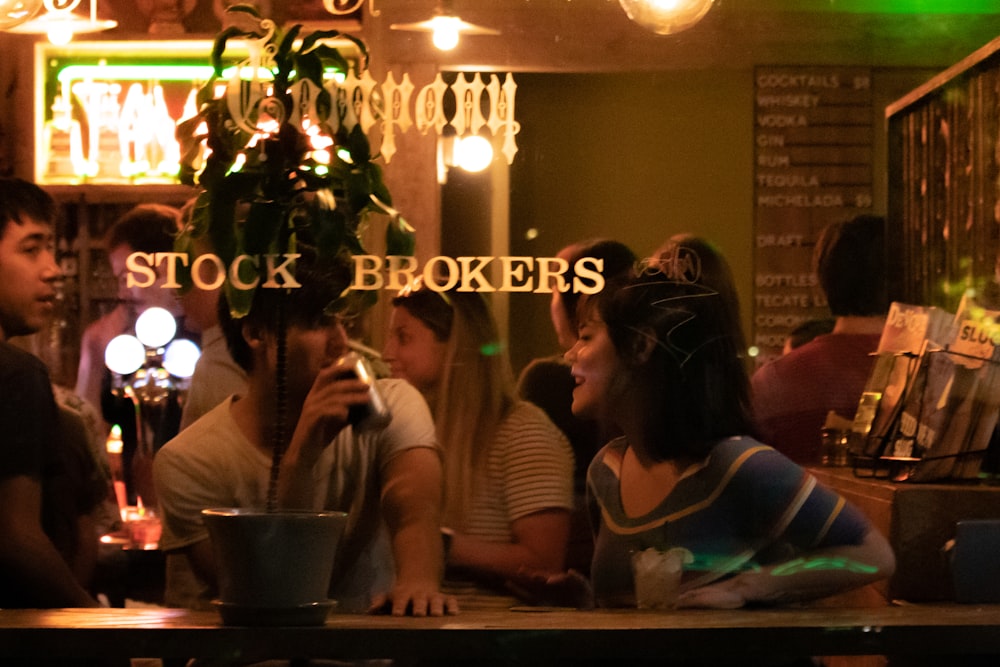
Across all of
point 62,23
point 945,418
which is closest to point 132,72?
point 62,23

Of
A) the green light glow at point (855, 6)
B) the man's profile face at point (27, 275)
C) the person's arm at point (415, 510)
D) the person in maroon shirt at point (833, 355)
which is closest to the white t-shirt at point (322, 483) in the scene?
the person's arm at point (415, 510)

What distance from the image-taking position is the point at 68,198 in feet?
9.80

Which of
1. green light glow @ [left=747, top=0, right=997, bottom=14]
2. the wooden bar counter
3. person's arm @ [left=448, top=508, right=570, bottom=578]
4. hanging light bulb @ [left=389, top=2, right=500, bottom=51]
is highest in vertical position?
green light glow @ [left=747, top=0, right=997, bottom=14]

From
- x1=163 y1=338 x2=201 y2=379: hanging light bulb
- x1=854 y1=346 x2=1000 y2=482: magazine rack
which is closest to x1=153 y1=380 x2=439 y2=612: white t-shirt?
x1=163 y1=338 x2=201 y2=379: hanging light bulb

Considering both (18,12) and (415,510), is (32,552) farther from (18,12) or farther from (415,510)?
(18,12)

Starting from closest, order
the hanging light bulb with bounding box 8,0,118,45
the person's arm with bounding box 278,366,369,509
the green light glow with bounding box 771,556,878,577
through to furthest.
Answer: the green light glow with bounding box 771,556,878,577, the person's arm with bounding box 278,366,369,509, the hanging light bulb with bounding box 8,0,118,45

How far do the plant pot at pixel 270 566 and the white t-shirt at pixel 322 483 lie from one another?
54cm

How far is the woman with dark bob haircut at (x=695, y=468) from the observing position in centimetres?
272

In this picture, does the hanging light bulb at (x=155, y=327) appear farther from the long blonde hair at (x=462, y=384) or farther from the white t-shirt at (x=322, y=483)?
the long blonde hair at (x=462, y=384)

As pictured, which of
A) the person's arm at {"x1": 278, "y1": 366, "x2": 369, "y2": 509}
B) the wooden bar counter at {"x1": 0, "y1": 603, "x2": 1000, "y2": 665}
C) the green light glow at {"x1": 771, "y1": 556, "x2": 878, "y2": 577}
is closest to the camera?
the wooden bar counter at {"x1": 0, "y1": 603, "x2": 1000, "y2": 665}

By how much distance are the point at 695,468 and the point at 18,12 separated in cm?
179

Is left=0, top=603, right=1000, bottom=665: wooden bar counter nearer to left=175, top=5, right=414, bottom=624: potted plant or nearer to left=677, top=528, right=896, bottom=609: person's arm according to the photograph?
left=175, top=5, right=414, bottom=624: potted plant

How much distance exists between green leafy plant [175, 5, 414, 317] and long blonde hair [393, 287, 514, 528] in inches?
8.6

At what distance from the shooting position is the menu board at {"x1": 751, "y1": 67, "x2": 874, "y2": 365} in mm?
3031
